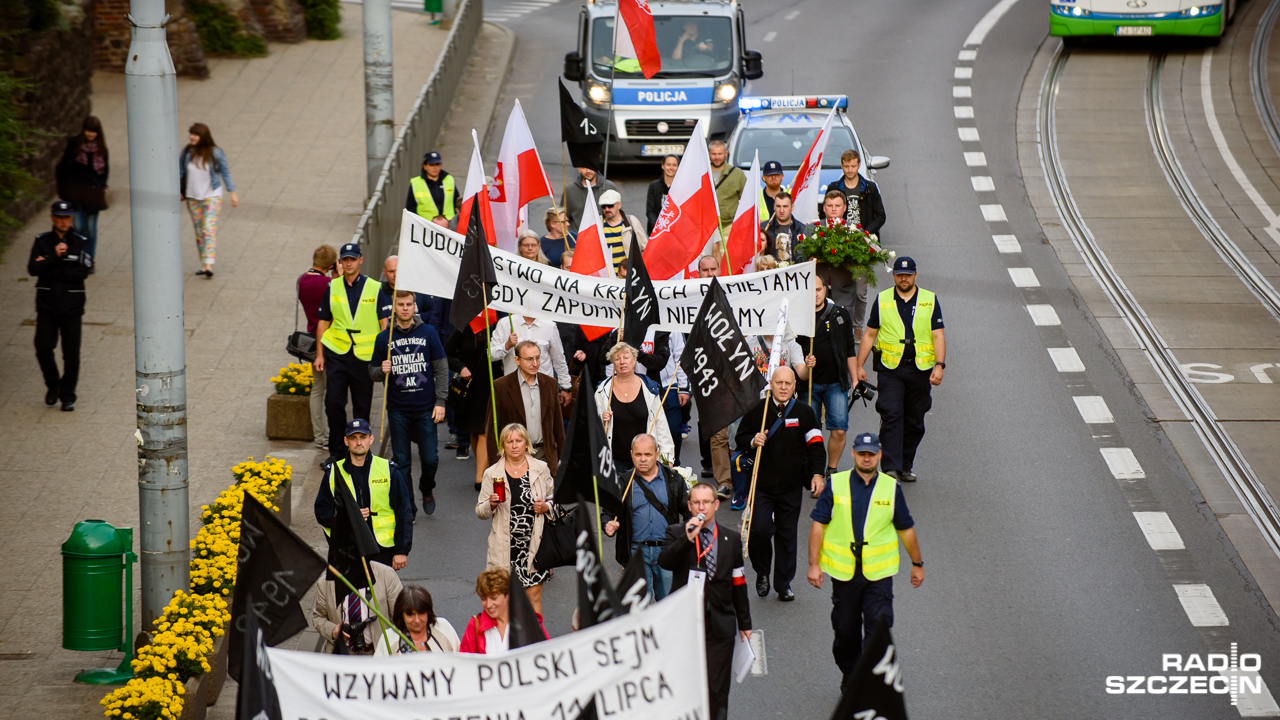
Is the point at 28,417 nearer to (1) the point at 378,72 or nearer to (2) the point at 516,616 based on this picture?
(1) the point at 378,72

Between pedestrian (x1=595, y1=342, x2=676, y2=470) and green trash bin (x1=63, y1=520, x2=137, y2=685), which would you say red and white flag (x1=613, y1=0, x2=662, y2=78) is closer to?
pedestrian (x1=595, y1=342, x2=676, y2=470)

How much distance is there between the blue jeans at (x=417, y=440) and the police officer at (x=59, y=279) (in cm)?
356

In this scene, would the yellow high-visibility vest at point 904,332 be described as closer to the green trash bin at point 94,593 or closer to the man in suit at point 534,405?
the man in suit at point 534,405

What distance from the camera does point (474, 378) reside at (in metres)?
13.2

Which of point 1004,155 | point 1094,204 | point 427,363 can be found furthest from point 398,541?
point 1004,155

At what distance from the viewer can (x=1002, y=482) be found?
13.3 m

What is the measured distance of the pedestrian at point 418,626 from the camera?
8.39 meters

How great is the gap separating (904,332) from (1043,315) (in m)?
5.28

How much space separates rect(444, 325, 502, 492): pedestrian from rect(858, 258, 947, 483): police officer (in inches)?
128

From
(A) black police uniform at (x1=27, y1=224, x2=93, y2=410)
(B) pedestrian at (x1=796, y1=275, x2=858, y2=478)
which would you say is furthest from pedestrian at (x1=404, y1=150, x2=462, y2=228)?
(B) pedestrian at (x1=796, y1=275, x2=858, y2=478)

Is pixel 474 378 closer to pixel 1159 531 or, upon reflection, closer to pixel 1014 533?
pixel 1014 533

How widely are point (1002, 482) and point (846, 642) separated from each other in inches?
164

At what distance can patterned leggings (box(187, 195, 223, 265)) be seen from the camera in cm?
1752

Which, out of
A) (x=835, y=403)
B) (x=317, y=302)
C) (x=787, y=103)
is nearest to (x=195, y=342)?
(x=317, y=302)
